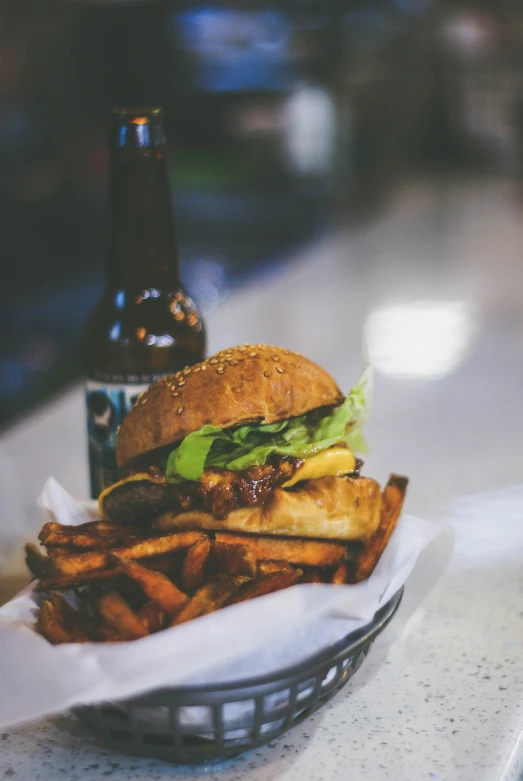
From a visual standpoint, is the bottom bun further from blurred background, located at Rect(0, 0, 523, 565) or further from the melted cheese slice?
blurred background, located at Rect(0, 0, 523, 565)

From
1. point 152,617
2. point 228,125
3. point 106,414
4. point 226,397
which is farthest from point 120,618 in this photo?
point 228,125

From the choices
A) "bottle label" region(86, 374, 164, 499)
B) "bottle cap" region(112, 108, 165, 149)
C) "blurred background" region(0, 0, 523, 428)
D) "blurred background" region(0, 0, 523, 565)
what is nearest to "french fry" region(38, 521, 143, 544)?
"bottle label" region(86, 374, 164, 499)

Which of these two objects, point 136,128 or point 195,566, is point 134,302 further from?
point 195,566

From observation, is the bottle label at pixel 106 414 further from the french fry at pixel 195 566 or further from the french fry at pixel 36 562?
the french fry at pixel 195 566

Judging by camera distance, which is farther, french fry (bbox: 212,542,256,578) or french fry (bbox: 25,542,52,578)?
french fry (bbox: 25,542,52,578)

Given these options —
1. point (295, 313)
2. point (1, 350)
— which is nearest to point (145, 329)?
point (295, 313)
